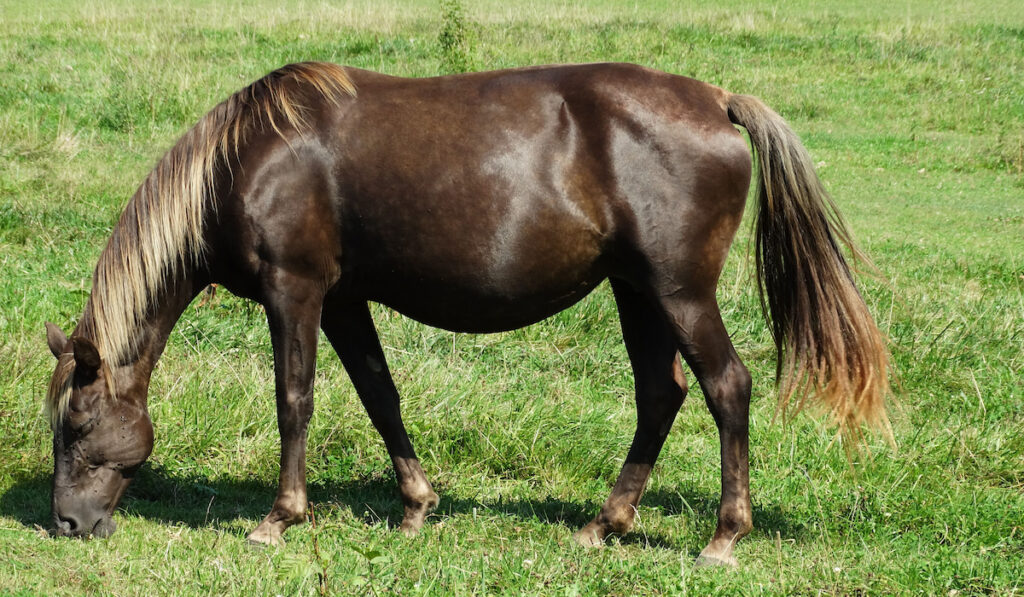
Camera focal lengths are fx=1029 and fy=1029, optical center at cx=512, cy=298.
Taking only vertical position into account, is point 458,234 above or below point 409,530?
above

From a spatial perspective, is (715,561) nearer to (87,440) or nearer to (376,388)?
(376,388)

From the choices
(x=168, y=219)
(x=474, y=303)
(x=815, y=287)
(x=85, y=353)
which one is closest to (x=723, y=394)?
(x=815, y=287)

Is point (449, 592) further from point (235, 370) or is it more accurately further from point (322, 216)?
point (235, 370)

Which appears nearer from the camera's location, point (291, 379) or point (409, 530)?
point (291, 379)

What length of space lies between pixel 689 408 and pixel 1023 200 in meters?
6.95

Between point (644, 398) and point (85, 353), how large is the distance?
7.51ft

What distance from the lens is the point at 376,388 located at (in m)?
4.57

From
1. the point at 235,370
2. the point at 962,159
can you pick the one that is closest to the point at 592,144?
the point at 235,370

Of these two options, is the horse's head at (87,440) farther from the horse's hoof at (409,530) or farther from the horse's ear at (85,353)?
the horse's hoof at (409,530)

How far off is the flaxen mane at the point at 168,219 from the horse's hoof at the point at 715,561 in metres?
2.33

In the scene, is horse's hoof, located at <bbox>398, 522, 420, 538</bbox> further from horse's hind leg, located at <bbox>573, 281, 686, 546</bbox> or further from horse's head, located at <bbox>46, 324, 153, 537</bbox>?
horse's head, located at <bbox>46, 324, 153, 537</bbox>

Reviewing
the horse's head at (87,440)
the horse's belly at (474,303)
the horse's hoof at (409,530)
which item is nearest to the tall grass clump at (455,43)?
the horse's belly at (474,303)

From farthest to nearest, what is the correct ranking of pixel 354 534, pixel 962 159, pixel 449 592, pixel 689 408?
1. pixel 962 159
2. pixel 689 408
3. pixel 354 534
4. pixel 449 592

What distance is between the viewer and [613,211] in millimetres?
3998
